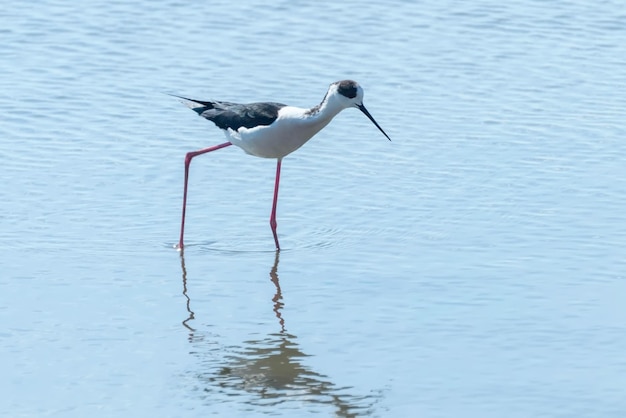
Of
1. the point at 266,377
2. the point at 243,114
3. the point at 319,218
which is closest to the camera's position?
the point at 266,377

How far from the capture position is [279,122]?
923 cm

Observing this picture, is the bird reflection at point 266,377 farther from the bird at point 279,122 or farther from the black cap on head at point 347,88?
the black cap on head at point 347,88

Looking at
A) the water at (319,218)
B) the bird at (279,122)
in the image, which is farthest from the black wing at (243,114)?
the water at (319,218)

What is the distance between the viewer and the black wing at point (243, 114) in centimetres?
933

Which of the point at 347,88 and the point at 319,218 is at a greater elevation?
the point at 347,88

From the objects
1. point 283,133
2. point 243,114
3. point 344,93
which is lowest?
point 283,133

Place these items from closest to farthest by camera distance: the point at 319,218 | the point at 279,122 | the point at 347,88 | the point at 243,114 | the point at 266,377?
1. the point at 266,377
2. the point at 347,88
3. the point at 279,122
4. the point at 243,114
5. the point at 319,218

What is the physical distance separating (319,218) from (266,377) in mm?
2732

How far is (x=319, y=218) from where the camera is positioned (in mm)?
9609

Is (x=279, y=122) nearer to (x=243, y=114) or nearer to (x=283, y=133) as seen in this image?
(x=283, y=133)

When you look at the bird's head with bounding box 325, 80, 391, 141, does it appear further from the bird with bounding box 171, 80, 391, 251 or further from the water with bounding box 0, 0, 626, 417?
the water with bounding box 0, 0, 626, 417

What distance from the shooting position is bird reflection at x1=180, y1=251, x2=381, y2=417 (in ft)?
21.9

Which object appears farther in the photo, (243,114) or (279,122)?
(243,114)

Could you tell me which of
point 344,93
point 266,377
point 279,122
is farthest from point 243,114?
point 266,377
